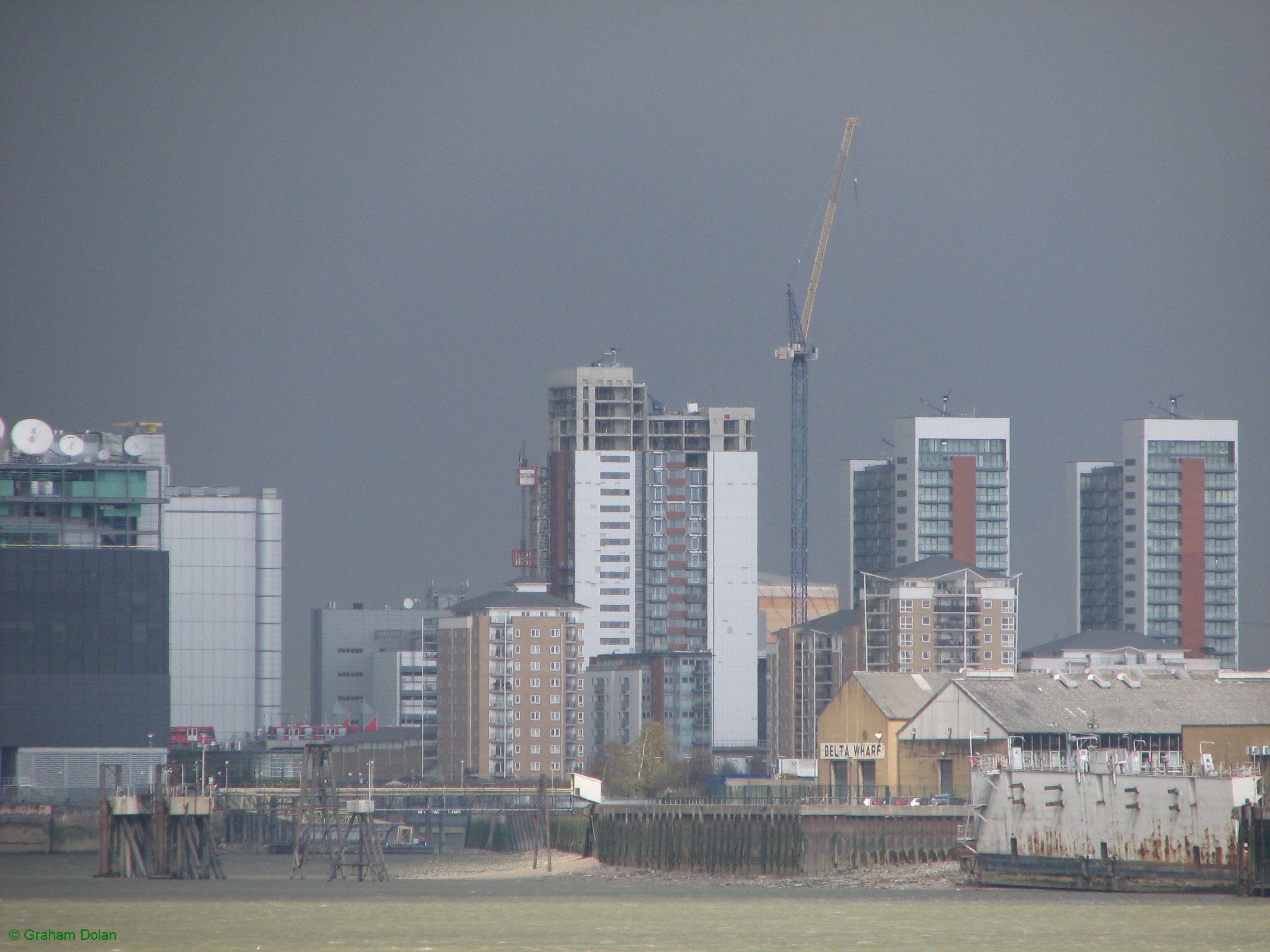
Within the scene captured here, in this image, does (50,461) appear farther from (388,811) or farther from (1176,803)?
(1176,803)

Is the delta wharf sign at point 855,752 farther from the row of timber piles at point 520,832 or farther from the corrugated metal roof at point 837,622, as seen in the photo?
the corrugated metal roof at point 837,622

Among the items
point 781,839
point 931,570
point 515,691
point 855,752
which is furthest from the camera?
point 515,691

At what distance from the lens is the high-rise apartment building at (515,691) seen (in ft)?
608

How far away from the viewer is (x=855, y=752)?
107562mm

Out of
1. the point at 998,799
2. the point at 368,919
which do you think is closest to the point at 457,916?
the point at 368,919

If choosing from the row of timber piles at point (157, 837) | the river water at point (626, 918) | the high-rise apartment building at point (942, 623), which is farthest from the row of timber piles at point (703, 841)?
the high-rise apartment building at point (942, 623)

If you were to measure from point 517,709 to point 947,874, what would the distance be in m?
108

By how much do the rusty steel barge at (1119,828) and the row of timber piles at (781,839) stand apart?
4750 millimetres

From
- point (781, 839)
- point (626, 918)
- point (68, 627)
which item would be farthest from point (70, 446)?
point (626, 918)

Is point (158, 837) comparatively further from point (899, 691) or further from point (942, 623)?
point (942, 623)

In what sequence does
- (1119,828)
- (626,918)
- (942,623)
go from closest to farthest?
1. (626,918)
2. (1119,828)
3. (942,623)

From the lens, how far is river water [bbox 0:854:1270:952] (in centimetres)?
5450

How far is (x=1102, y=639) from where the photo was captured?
193 meters

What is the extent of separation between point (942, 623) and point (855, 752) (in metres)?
72.4
